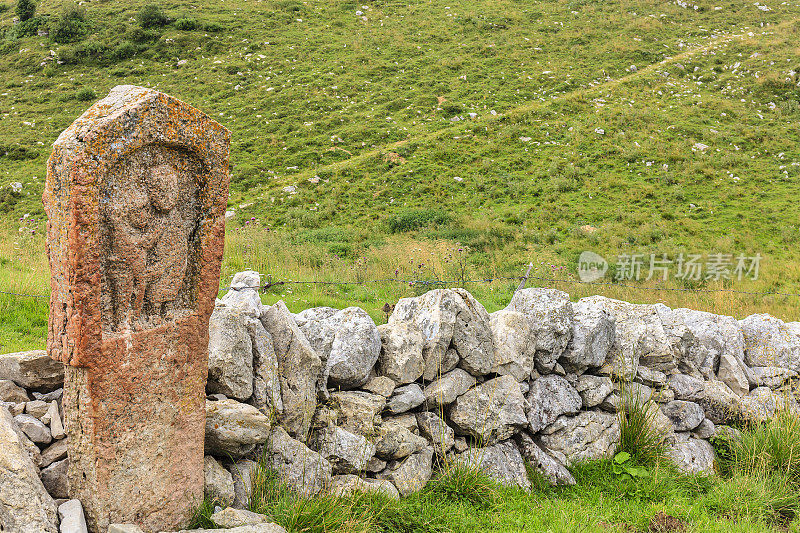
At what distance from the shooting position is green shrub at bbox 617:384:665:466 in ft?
20.5

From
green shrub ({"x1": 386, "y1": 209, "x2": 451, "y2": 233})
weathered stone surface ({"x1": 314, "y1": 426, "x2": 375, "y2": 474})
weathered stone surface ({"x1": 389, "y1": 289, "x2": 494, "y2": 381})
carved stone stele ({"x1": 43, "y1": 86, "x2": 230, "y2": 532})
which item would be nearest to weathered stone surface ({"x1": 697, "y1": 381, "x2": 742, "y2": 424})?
weathered stone surface ({"x1": 389, "y1": 289, "x2": 494, "y2": 381})

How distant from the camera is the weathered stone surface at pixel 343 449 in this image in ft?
16.6

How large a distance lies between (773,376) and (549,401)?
10.8 ft

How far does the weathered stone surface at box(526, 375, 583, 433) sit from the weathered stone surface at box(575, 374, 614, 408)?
0.11m

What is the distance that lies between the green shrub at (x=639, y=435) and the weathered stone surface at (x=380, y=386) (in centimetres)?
262

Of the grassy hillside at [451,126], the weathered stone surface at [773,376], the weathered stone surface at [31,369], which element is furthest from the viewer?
the grassy hillside at [451,126]

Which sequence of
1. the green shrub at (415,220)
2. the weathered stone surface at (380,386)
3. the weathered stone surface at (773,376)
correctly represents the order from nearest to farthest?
the weathered stone surface at (380,386), the weathered stone surface at (773,376), the green shrub at (415,220)

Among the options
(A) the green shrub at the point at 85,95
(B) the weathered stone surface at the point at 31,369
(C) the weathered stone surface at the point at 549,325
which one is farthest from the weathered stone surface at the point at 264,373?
(A) the green shrub at the point at 85,95

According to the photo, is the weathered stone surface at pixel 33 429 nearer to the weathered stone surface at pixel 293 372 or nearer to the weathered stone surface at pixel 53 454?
the weathered stone surface at pixel 53 454

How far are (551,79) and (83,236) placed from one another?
89.4 feet

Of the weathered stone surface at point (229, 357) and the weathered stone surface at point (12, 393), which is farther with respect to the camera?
the weathered stone surface at point (229, 357)

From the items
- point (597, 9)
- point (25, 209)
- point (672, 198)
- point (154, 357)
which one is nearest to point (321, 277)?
point (154, 357)

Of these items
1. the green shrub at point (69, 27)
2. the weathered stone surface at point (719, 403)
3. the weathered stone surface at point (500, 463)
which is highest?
the green shrub at point (69, 27)

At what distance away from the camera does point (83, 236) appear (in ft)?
11.1
